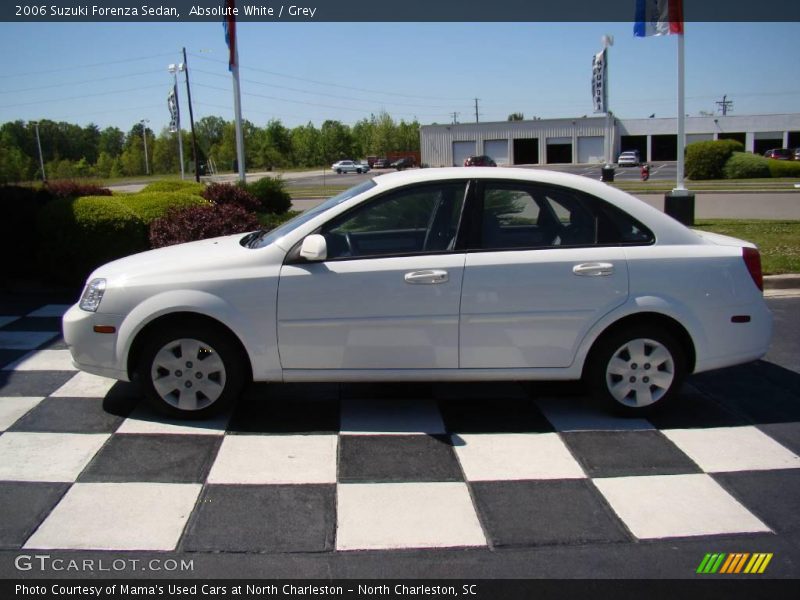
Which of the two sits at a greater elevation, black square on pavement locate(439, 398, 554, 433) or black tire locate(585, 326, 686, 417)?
black tire locate(585, 326, 686, 417)

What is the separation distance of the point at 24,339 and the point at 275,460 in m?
3.87

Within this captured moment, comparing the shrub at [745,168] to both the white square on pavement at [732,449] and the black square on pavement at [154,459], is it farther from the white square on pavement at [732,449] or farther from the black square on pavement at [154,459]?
the black square on pavement at [154,459]

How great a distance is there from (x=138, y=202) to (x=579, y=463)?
24.6 feet

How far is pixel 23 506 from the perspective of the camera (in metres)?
3.84

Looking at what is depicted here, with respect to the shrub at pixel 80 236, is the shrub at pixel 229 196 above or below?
above

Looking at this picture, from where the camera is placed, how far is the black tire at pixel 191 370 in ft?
15.9

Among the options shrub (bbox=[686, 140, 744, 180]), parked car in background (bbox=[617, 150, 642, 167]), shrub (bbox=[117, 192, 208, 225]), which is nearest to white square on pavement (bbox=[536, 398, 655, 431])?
shrub (bbox=[117, 192, 208, 225])

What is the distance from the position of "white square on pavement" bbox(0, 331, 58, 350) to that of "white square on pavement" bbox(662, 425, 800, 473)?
547 centimetres

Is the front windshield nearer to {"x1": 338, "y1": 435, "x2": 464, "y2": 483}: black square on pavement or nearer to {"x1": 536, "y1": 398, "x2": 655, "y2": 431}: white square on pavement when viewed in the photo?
{"x1": 338, "y1": 435, "x2": 464, "y2": 483}: black square on pavement

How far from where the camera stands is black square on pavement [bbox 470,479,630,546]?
3.60m

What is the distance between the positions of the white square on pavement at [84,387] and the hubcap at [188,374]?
2.93 ft

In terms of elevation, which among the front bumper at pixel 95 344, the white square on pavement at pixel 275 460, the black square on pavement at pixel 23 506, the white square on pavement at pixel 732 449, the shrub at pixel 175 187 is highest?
the shrub at pixel 175 187

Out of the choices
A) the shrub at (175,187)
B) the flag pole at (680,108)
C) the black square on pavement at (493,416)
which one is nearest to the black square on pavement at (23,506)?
the black square on pavement at (493,416)
